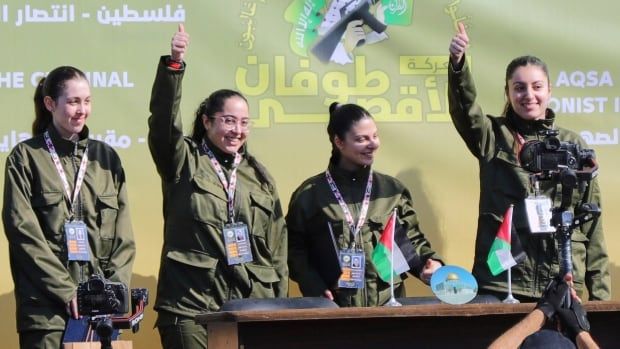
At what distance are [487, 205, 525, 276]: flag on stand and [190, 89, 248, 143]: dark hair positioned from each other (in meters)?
1.15

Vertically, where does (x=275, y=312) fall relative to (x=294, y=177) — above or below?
below

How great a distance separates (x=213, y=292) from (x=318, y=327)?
90 cm

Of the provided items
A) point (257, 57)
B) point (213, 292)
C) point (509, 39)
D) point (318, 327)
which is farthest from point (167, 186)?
point (509, 39)

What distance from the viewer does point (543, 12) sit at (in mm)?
5465

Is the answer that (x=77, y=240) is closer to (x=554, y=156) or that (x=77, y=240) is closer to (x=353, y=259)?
(x=353, y=259)

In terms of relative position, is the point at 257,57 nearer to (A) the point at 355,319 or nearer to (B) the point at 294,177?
(B) the point at 294,177

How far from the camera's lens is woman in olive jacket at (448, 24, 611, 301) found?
470 centimetres

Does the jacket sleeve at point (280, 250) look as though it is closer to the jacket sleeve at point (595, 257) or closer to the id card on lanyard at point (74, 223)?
the id card on lanyard at point (74, 223)

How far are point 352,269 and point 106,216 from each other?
985mm

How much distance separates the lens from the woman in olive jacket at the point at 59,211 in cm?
431

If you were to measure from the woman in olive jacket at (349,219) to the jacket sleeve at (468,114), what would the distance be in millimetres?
380

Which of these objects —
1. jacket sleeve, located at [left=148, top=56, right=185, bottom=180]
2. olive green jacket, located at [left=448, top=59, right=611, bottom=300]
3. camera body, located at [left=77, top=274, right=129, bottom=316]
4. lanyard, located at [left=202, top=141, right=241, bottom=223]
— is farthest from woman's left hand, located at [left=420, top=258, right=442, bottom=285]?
camera body, located at [left=77, top=274, right=129, bottom=316]

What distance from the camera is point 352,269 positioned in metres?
4.78

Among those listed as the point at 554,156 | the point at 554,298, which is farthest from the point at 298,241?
the point at 554,298
